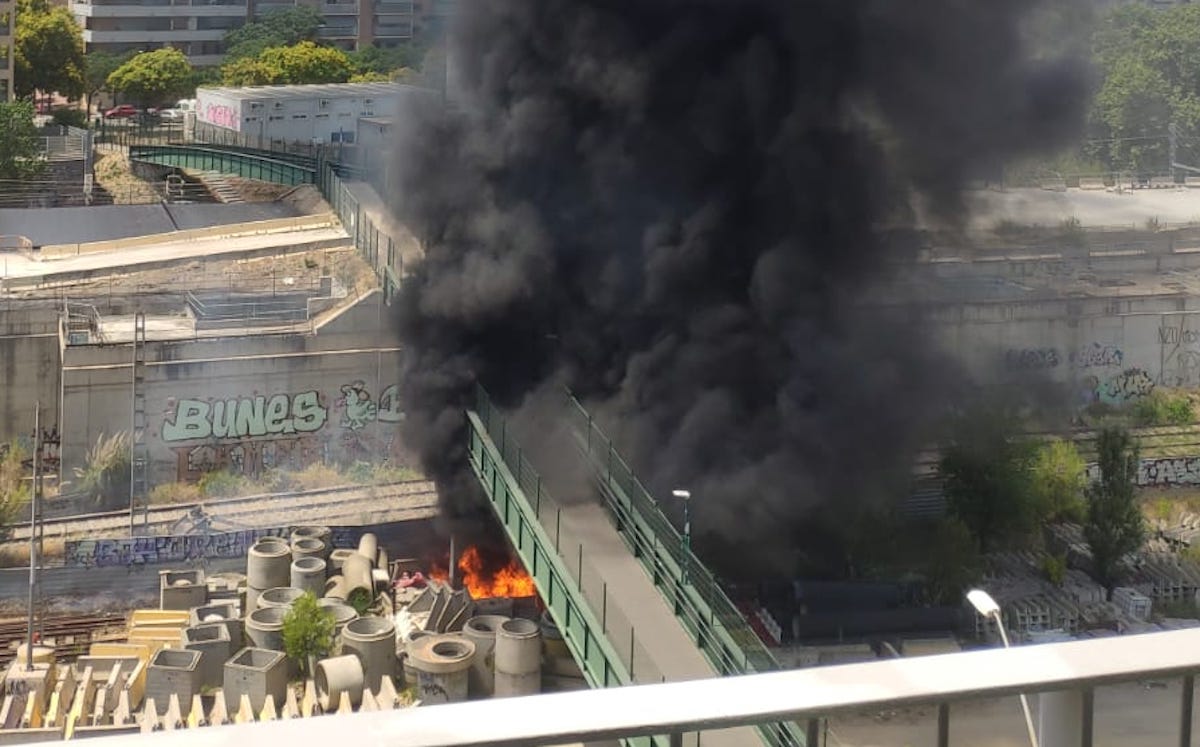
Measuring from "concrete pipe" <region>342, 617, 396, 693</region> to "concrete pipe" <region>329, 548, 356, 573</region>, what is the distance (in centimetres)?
307

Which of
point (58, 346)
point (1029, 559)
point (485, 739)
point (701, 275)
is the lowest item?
point (1029, 559)

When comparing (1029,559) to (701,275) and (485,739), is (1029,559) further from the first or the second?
(485,739)

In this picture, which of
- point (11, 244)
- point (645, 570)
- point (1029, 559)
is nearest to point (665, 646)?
point (645, 570)

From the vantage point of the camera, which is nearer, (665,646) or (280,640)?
(665,646)

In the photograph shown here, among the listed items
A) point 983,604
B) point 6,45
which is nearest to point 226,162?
point 6,45

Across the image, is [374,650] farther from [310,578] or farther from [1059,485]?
[1059,485]

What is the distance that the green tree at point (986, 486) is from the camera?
2494cm

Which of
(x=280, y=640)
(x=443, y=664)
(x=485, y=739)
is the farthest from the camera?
(x=280, y=640)

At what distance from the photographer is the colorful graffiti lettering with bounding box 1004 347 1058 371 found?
3167 cm

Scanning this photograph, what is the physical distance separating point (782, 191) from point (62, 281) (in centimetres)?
1667

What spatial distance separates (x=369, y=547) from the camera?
2330cm

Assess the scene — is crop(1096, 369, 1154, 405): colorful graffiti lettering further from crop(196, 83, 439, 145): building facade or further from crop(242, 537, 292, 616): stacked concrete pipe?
crop(196, 83, 439, 145): building facade

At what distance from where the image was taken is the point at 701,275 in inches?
905

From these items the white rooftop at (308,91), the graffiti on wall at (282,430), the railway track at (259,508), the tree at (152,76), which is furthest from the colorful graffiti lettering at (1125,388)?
the tree at (152,76)
